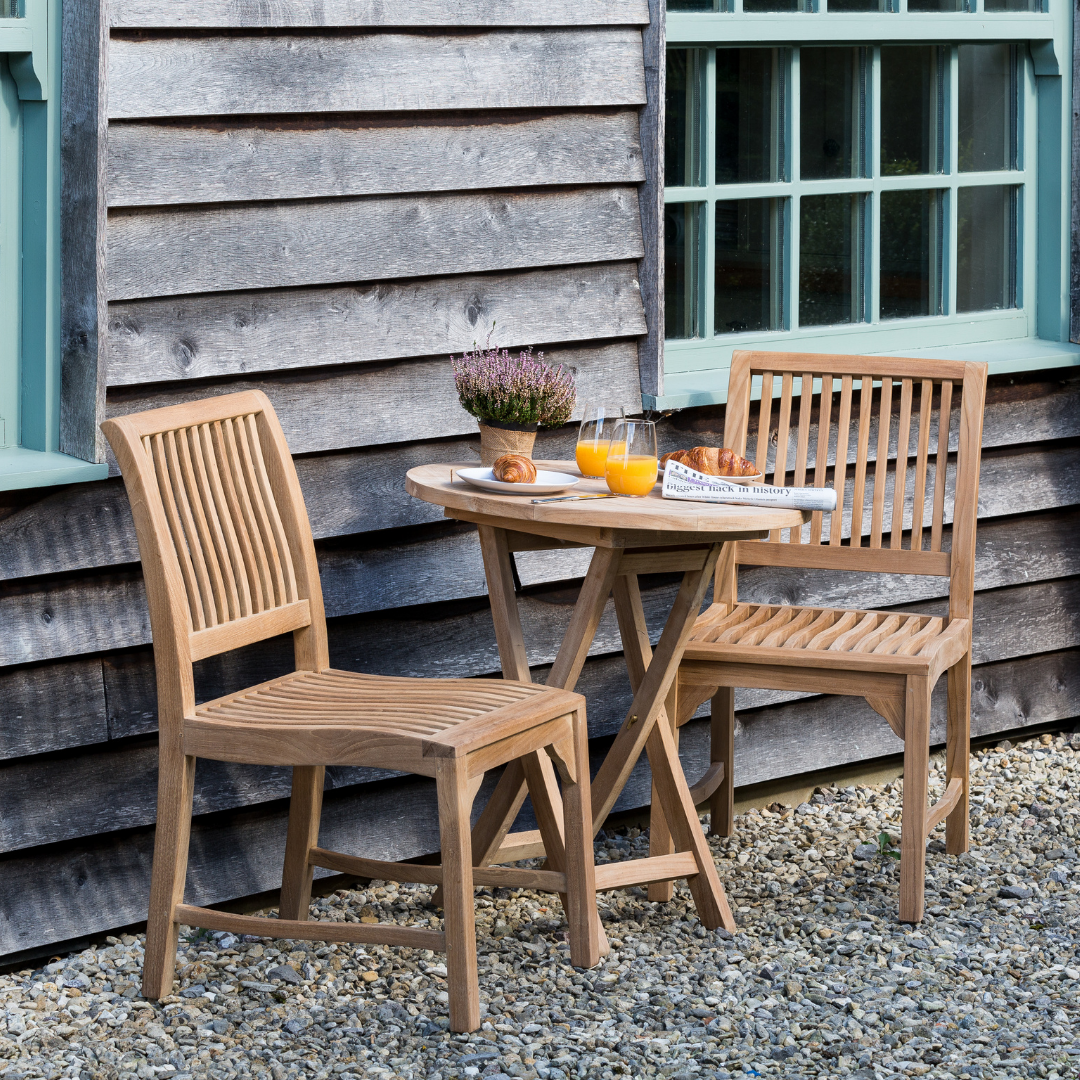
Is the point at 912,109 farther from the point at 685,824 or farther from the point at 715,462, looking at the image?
the point at 685,824

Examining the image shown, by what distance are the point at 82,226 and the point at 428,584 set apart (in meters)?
1.01

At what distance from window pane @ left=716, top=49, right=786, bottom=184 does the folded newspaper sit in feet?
3.60

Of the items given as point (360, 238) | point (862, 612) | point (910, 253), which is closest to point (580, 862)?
point (862, 612)

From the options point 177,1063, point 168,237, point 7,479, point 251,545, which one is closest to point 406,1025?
point 177,1063

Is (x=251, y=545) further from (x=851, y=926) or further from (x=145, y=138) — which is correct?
(x=851, y=926)

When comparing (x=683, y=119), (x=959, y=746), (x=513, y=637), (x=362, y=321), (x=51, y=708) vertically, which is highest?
(x=683, y=119)

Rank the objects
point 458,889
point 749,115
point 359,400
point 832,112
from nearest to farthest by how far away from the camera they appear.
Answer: point 458,889
point 359,400
point 749,115
point 832,112

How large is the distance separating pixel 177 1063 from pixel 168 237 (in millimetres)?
1459

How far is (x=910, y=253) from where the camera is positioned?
400 cm

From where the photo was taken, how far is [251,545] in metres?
2.86

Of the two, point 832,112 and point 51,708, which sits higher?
point 832,112

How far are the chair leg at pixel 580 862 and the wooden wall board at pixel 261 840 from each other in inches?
25.1

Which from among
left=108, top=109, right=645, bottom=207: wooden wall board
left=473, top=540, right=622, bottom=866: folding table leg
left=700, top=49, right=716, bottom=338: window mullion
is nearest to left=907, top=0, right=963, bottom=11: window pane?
left=700, top=49, right=716, bottom=338: window mullion

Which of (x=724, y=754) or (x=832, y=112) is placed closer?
(x=724, y=754)
